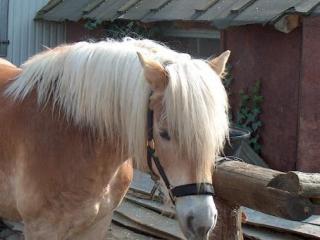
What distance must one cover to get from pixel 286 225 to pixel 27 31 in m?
5.44

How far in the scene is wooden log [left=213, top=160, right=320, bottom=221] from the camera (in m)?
2.95

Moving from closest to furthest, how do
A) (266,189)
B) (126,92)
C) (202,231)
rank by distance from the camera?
(202,231) → (126,92) → (266,189)

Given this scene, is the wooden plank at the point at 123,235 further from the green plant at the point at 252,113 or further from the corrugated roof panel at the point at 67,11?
the corrugated roof panel at the point at 67,11

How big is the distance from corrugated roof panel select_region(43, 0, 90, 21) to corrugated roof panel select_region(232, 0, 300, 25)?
114 inches

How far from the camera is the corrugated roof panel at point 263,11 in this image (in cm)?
536

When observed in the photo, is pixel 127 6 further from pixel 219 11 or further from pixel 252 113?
pixel 252 113

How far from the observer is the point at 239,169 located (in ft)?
11.2

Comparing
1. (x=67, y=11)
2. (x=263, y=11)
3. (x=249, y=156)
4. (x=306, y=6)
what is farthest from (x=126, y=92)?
(x=67, y=11)

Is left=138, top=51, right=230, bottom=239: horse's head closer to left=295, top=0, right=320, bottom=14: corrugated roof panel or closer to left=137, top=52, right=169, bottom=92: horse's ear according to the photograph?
left=137, top=52, right=169, bottom=92: horse's ear

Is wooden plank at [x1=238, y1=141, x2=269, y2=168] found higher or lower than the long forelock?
lower

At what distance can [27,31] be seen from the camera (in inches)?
348

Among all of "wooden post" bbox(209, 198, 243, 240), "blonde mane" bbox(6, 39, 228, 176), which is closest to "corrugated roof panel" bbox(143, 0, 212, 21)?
"wooden post" bbox(209, 198, 243, 240)

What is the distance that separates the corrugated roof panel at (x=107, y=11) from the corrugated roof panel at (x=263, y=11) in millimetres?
2028

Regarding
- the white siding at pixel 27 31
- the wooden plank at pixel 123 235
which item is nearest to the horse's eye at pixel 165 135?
the wooden plank at pixel 123 235
